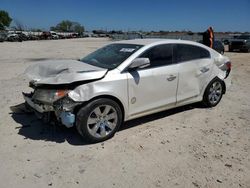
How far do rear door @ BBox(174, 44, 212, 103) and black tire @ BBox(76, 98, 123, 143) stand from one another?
61.6 inches

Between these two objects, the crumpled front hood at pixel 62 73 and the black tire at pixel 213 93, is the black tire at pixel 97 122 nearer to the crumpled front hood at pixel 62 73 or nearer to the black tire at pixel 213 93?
the crumpled front hood at pixel 62 73

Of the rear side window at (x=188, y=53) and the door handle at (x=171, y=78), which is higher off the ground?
the rear side window at (x=188, y=53)

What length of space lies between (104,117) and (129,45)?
63.5 inches

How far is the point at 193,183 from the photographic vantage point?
3.29 meters

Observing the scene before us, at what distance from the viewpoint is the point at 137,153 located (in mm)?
4012

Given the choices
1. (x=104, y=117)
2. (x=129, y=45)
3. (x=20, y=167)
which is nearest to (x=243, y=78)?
(x=129, y=45)

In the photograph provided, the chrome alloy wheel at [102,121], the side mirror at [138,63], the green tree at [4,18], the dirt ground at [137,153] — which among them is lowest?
the dirt ground at [137,153]

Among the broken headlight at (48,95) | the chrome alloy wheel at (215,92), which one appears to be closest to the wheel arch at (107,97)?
the broken headlight at (48,95)

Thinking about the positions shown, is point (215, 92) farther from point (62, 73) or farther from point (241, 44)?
point (241, 44)

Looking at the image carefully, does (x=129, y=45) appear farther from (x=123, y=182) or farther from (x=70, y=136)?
(x=123, y=182)

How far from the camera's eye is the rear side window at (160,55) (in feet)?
16.0

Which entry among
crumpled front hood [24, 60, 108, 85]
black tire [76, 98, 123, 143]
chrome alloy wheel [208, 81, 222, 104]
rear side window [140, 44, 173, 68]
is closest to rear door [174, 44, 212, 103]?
rear side window [140, 44, 173, 68]

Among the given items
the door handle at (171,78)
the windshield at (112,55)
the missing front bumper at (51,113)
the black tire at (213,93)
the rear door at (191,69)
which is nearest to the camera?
the missing front bumper at (51,113)

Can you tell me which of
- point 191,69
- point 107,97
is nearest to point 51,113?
point 107,97
